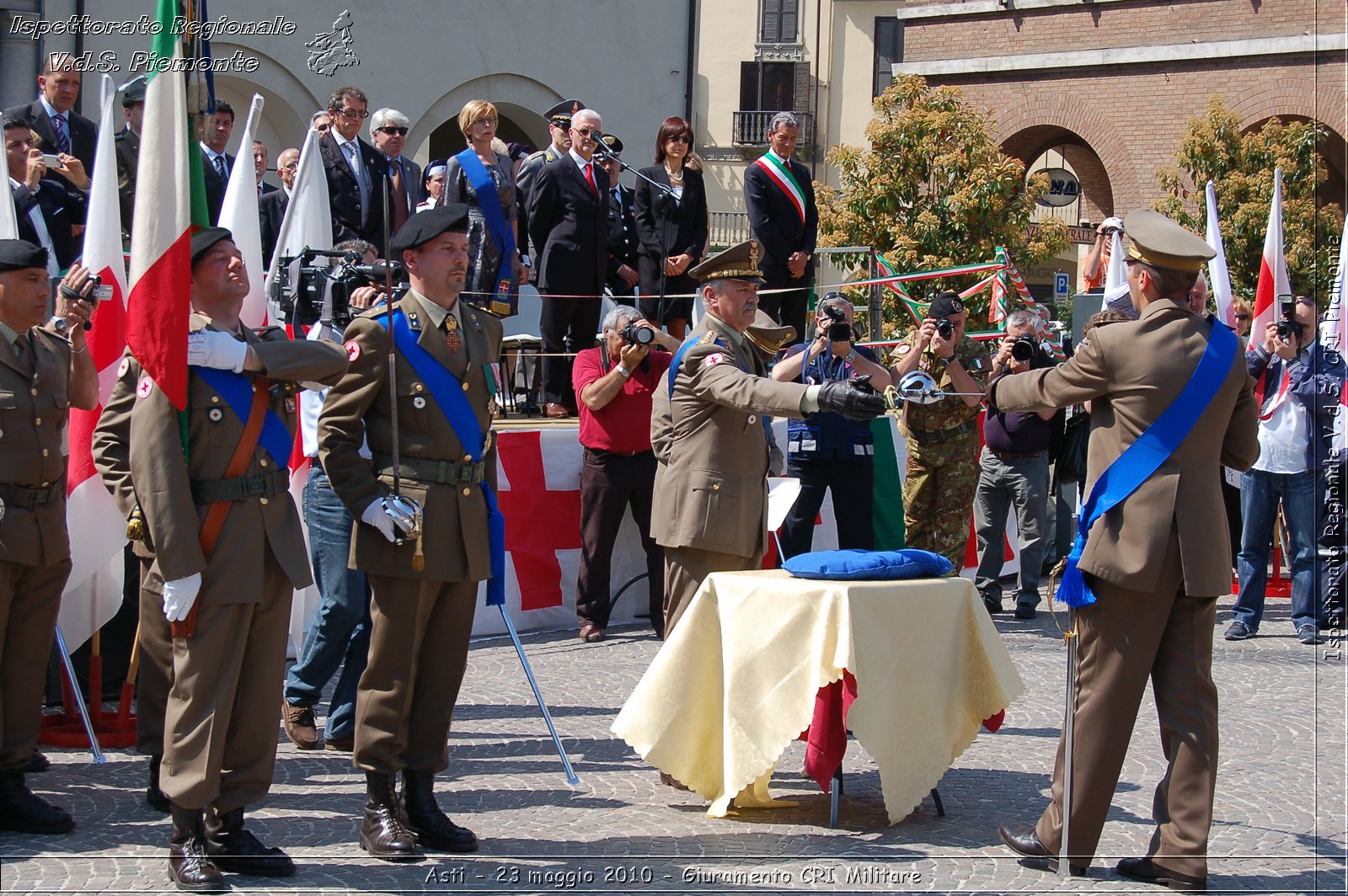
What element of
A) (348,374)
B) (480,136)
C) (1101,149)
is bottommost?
(348,374)

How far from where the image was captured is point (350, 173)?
10.8 metres

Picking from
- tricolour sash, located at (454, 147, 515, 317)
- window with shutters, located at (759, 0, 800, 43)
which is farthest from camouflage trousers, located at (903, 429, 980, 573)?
window with shutters, located at (759, 0, 800, 43)

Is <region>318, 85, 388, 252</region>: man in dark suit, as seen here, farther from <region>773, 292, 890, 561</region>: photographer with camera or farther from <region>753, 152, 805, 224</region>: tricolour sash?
<region>773, 292, 890, 561</region>: photographer with camera

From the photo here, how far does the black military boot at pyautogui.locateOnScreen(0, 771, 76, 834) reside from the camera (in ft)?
18.8

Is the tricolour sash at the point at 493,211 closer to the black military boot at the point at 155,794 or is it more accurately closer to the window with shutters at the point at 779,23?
the black military boot at the point at 155,794

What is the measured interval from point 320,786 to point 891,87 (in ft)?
74.4

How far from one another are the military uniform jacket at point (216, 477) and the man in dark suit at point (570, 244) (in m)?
6.17

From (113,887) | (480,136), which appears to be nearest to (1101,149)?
(480,136)

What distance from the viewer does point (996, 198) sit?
25203 millimetres

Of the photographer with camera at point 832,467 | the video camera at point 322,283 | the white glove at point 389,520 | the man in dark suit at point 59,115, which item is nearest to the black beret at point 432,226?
the video camera at point 322,283

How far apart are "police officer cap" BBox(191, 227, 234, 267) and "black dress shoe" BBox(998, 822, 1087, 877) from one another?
3.57 meters

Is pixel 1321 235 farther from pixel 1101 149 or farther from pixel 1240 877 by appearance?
pixel 1240 877

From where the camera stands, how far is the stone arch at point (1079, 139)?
29594 millimetres

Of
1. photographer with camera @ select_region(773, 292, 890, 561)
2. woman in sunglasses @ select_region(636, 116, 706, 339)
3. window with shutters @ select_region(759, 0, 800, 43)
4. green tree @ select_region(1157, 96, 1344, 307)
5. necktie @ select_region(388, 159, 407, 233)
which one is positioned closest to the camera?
photographer with camera @ select_region(773, 292, 890, 561)
